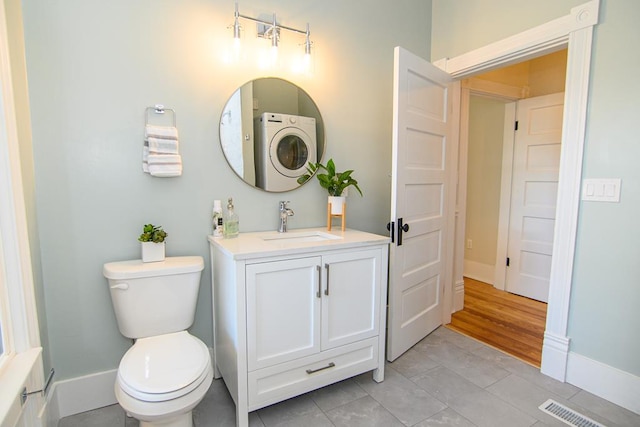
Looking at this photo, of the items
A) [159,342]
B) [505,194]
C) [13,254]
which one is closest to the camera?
[13,254]

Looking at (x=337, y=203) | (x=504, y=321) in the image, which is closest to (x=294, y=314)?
(x=337, y=203)

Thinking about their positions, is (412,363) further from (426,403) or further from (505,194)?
(505,194)

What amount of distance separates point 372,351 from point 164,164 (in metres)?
1.53

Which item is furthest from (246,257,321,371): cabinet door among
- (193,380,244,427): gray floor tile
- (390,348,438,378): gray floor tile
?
(390,348,438,378): gray floor tile

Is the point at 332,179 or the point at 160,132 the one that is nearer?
the point at 160,132

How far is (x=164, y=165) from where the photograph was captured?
168 centimetres

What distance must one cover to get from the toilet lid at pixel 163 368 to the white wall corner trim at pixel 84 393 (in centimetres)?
45

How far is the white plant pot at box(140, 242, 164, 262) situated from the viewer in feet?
5.38

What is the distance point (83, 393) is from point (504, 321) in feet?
9.81

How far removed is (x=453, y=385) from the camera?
76.0 inches

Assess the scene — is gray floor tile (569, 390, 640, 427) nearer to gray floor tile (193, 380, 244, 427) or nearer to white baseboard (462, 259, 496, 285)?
gray floor tile (193, 380, 244, 427)

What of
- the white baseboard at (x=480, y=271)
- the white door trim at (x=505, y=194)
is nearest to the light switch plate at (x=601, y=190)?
the white door trim at (x=505, y=194)

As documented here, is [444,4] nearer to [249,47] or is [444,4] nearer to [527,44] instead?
[527,44]

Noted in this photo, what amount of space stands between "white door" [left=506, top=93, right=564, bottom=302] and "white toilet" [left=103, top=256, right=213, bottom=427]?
10.4 ft
